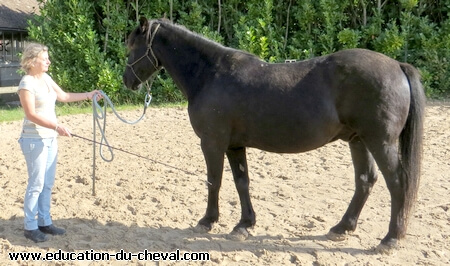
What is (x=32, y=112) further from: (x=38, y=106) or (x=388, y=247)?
(x=388, y=247)

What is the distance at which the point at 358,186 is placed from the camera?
4.39 meters

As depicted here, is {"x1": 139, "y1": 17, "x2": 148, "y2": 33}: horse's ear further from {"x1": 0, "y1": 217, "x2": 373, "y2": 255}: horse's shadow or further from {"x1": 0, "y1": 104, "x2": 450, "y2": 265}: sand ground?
{"x1": 0, "y1": 217, "x2": 373, "y2": 255}: horse's shadow

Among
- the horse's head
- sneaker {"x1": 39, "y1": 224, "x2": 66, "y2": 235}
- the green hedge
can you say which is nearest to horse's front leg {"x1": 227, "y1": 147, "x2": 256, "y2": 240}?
the horse's head

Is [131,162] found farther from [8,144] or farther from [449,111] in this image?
[449,111]

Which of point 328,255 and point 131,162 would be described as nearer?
point 328,255

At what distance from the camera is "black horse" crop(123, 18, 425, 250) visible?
150 inches

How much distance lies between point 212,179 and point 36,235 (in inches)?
63.7

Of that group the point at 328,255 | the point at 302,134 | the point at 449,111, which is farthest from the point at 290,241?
the point at 449,111

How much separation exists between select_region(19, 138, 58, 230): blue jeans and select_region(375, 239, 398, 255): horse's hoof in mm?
→ 2929

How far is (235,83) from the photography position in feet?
13.4

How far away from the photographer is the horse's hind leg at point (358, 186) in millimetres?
4332

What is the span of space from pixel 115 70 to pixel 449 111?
24.6 ft

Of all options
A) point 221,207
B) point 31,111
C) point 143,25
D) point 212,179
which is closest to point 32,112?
point 31,111

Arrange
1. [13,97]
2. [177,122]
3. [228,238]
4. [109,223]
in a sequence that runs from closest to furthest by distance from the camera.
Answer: [228,238] → [109,223] → [177,122] → [13,97]
